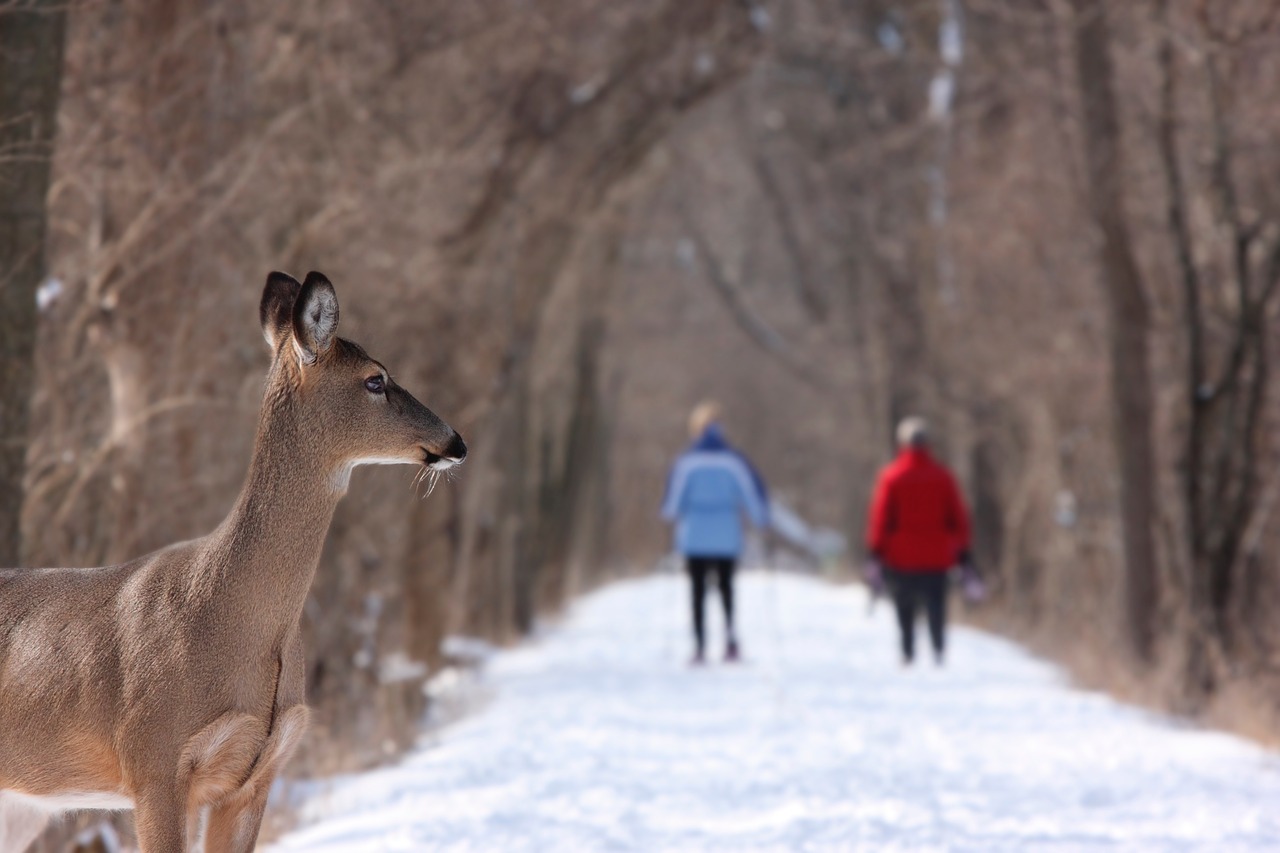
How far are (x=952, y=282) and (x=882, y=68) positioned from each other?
3582 mm

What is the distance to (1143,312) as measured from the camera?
16562 mm

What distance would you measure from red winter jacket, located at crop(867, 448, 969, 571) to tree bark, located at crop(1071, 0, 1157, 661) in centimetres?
167

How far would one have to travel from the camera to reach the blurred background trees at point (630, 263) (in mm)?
10969

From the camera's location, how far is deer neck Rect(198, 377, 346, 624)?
5266 millimetres

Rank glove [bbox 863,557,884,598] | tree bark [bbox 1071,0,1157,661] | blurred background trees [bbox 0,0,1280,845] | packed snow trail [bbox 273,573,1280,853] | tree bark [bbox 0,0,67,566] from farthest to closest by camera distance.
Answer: glove [bbox 863,557,884,598] → tree bark [bbox 1071,0,1157,661] → blurred background trees [bbox 0,0,1280,845] → packed snow trail [bbox 273,573,1280,853] → tree bark [bbox 0,0,67,566]

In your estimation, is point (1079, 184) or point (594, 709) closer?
point (594, 709)

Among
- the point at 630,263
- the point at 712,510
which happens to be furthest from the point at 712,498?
the point at 630,263

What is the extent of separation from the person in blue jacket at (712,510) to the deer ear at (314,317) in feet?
44.0

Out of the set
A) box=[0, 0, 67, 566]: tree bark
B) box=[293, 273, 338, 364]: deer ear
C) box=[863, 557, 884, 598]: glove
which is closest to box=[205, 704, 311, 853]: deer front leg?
box=[293, 273, 338, 364]: deer ear

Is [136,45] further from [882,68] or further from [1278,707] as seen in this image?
[882,68]

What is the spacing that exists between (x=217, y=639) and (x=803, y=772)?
6121 mm

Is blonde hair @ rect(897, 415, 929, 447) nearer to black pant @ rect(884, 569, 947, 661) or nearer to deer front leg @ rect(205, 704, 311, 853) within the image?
black pant @ rect(884, 569, 947, 661)

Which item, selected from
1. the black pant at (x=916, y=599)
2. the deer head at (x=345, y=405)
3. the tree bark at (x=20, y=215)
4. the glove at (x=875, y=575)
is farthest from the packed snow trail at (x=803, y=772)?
the deer head at (x=345, y=405)

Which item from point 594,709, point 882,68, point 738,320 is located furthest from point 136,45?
point 738,320
